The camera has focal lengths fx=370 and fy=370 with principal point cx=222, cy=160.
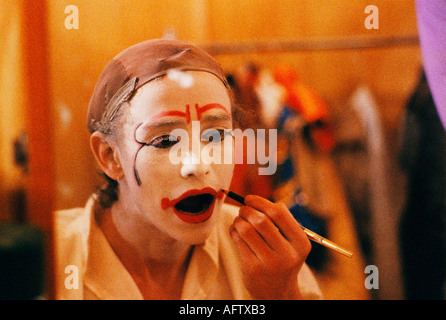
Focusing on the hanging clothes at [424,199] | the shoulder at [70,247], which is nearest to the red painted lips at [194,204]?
the shoulder at [70,247]

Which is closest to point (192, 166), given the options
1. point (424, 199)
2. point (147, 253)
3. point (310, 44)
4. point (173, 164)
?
point (173, 164)

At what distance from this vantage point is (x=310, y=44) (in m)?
0.74

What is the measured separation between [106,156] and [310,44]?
0.49m

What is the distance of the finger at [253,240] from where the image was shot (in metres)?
0.42

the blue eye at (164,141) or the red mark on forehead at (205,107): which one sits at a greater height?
the red mark on forehead at (205,107)

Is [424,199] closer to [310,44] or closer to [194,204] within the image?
[310,44]

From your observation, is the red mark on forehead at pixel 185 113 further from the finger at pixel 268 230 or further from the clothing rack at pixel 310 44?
the clothing rack at pixel 310 44

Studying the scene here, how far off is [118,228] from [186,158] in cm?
12

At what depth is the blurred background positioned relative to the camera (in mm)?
441

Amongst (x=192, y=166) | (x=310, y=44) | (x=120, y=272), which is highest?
(x=310, y=44)

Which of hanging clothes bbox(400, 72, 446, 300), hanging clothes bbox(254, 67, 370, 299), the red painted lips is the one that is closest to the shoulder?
the red painted lips

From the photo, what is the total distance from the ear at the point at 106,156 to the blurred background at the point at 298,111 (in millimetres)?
14
